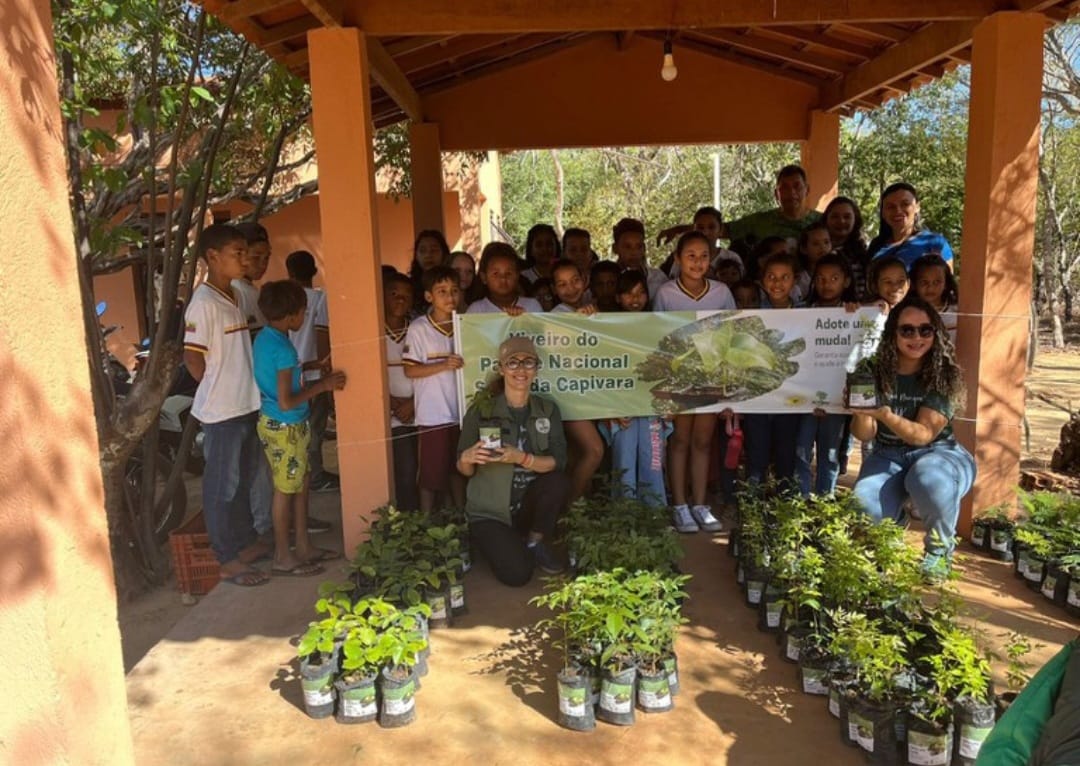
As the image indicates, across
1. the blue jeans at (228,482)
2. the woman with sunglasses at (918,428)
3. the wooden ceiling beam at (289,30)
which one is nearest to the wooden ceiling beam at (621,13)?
the wooden ceiling beam at (289,30)

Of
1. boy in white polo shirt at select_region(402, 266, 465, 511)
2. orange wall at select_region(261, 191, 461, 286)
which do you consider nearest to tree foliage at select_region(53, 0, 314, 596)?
boy in white polo shirt at select_region(402, 266, 465, 511)

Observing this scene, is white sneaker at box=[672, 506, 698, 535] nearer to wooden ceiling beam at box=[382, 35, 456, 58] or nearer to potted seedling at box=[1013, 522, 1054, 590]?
potted seedling at box=[1013, 522, 1054, 590]

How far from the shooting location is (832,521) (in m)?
4.01

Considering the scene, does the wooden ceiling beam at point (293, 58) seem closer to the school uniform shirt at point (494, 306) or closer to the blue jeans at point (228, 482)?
the school uniform shirt at point (494, 306)

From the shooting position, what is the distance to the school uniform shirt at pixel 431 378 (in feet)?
15.7

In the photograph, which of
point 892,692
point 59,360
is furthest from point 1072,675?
point 59,360

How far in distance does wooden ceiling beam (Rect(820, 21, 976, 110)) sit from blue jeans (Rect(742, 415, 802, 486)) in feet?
8.58

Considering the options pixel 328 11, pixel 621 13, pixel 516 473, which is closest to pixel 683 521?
pixel 516 473

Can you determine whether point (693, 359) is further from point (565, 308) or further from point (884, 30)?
point (884, 30)

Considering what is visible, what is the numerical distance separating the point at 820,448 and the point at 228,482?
3.59m

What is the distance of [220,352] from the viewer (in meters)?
4.30

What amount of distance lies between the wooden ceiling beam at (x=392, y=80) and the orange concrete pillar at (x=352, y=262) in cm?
52

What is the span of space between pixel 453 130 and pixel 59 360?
6.36 m

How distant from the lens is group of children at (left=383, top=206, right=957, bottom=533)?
480 cm
